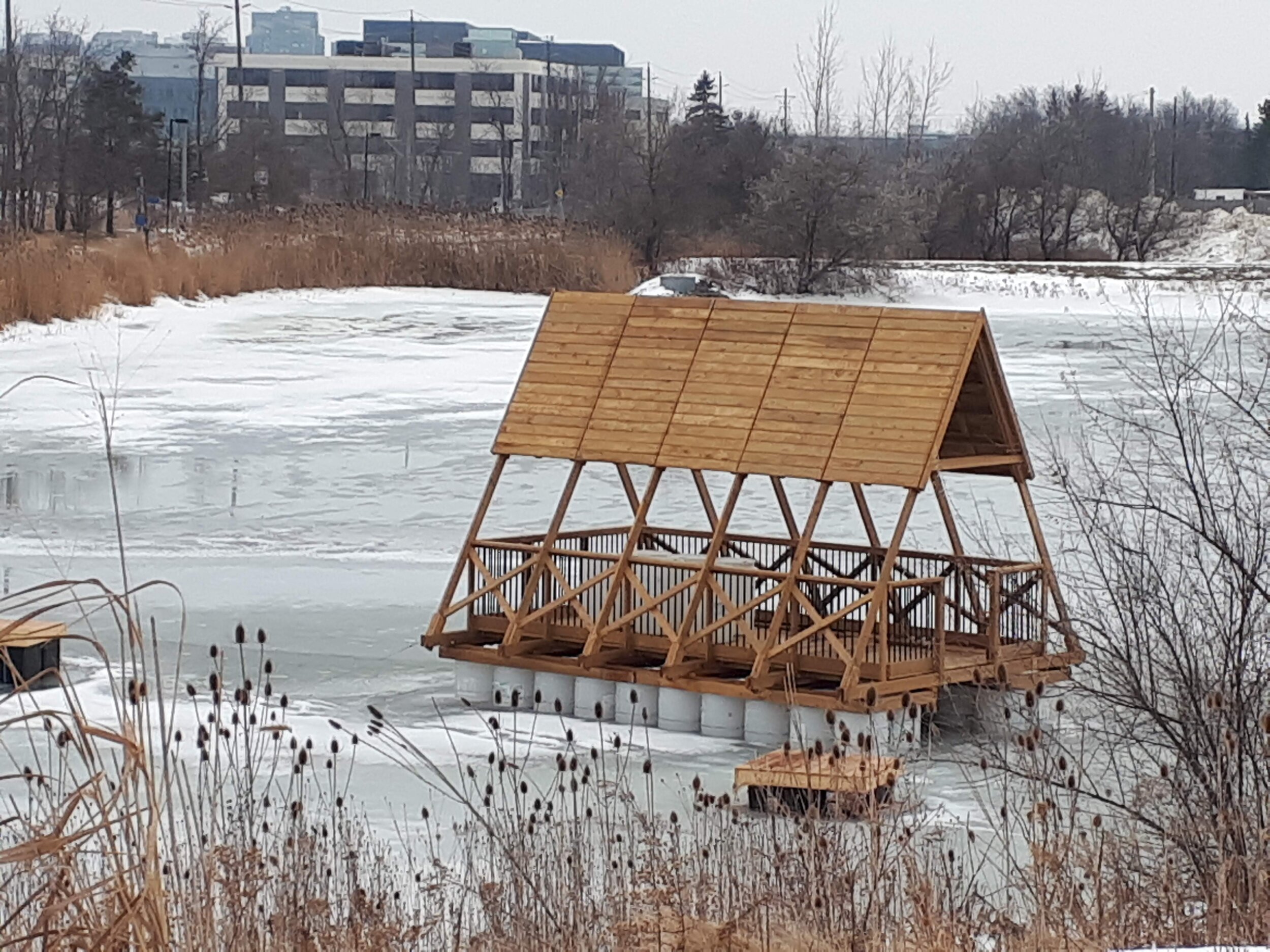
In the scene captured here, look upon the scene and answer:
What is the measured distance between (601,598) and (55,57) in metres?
67.0

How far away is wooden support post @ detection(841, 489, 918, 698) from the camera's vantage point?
10.7 m

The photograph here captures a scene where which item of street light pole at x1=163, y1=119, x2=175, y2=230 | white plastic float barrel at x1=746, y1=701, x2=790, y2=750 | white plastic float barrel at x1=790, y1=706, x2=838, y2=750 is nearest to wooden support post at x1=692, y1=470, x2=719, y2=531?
white plastic float barrel at x1=746, y1=701, x2=790, y2=750

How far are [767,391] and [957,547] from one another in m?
1.52

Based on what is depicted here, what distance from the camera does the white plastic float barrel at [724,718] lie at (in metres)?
11.0

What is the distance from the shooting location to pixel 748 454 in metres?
11.6

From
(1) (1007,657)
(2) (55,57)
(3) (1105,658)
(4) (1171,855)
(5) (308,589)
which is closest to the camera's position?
(4) (1171,855)

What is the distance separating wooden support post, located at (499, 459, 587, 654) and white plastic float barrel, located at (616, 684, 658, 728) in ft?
2.84

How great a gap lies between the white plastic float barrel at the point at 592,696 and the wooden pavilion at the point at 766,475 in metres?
0.08

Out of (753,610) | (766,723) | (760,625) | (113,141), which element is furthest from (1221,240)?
(766,723)

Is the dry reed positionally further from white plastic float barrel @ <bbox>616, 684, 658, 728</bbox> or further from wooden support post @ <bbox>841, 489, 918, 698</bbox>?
white plastic float barrel @ <bbox>616, 684, 658, 728</bbox>

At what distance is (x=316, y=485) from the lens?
67.4 feet

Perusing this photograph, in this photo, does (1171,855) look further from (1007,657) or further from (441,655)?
(441,655)

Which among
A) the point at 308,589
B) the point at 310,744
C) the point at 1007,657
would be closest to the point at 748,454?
the point at 1007,657

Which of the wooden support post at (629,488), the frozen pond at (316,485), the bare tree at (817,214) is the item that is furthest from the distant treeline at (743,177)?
the wooden support post at (629,488)
